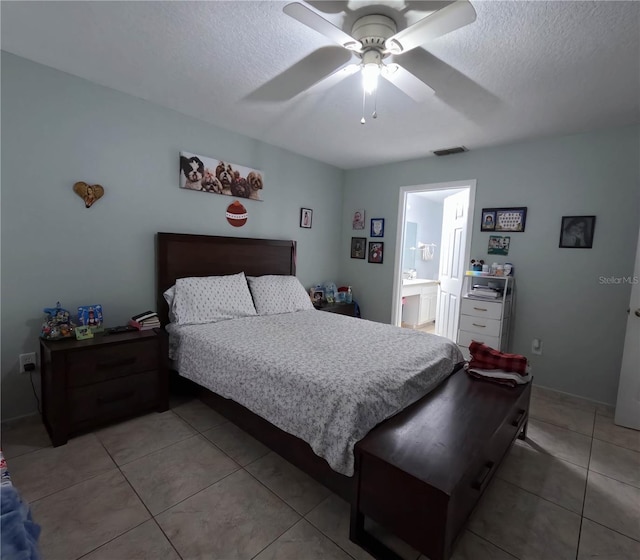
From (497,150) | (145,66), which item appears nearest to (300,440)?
(145,66)

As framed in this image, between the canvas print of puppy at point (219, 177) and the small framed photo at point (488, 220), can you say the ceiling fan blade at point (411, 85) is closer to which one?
the small framed photo at point (488, 220)

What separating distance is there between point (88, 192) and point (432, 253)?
204 inches

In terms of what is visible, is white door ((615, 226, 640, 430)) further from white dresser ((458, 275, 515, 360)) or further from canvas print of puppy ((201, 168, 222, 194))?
canvas print of puppy ((201, 168, 222, 194))

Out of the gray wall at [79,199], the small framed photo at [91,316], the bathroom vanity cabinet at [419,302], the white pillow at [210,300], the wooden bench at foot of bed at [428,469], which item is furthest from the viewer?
the bathroom vanity cabinet at [419,302]

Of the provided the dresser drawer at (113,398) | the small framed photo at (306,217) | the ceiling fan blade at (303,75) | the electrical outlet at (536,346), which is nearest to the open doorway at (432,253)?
the electrical outlet at (536,346)

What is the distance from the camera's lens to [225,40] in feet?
5.60

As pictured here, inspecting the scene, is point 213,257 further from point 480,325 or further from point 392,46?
point 480,325

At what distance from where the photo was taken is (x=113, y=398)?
2.10 m

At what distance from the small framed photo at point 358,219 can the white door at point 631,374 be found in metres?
2.66

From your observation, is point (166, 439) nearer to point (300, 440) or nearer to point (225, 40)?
point (300, 440)

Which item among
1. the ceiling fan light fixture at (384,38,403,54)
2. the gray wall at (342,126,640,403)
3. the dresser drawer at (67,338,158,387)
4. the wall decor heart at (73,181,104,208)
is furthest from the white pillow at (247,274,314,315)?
the ceiling fan light fixture at (384,38,403,54)

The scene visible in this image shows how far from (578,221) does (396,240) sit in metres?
1.74

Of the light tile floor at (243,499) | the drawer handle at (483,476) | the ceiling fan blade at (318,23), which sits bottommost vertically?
the light tile floor at (243,499)

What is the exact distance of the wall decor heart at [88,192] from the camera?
7.34 ft
